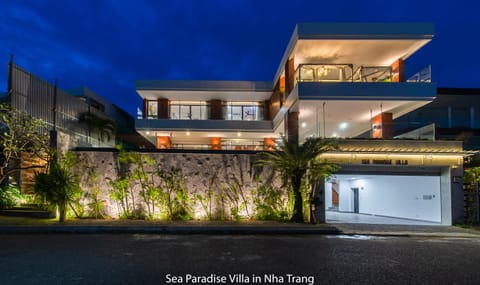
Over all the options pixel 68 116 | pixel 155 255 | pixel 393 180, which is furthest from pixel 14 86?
pixel 393 180

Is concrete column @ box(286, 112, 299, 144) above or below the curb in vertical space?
above

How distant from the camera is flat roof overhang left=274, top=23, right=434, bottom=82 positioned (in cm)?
1468

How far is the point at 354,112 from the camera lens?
17.5 meters

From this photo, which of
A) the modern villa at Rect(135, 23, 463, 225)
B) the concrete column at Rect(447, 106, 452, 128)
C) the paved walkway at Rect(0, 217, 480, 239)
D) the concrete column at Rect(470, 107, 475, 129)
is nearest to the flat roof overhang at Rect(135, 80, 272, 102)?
the modern villa at Rect(135, 23, 463, 225)

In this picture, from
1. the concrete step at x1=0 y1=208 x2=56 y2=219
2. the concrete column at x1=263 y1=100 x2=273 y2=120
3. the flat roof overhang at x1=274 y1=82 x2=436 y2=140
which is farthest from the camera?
the concrete column at x1=263 y1=100 x2=273 y2=120

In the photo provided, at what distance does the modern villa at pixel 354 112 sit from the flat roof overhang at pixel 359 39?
5cm

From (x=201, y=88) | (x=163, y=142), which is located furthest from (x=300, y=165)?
(x=163, y=142)

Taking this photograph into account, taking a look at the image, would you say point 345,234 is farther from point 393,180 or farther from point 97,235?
point 97,235

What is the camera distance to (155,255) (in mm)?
6875

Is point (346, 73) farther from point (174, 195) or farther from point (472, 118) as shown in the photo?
point (472, 118)

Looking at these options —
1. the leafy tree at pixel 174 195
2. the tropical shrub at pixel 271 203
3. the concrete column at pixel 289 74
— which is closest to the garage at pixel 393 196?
the tropical shrub at pixel 271 203

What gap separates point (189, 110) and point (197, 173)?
1349cm

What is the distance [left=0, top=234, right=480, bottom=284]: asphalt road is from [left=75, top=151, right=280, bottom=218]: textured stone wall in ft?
10.7

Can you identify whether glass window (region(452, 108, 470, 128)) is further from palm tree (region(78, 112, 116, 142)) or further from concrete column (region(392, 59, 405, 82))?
palm tree (region(78, 112, 116, 142))
